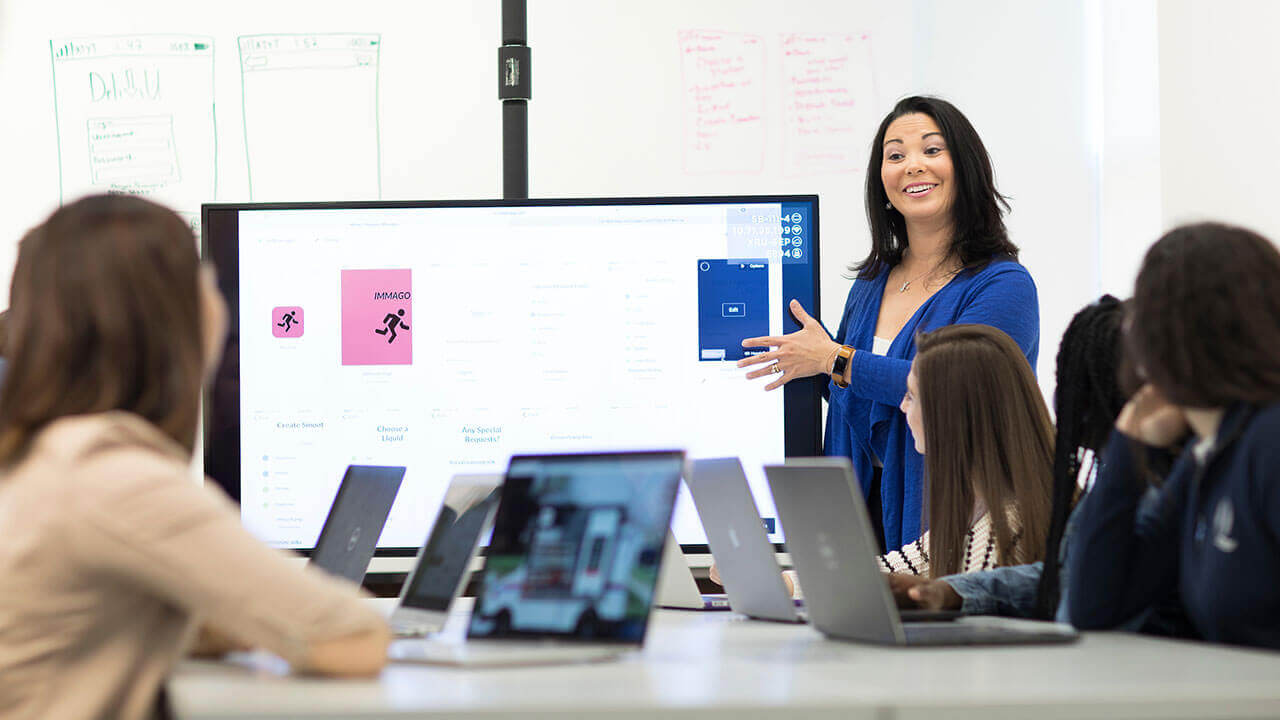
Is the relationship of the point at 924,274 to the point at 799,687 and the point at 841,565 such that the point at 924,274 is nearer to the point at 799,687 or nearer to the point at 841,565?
the point at 841,565

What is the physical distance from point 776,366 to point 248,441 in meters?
1.03

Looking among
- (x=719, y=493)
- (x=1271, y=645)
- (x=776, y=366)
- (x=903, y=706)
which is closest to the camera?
(x=903, y=706)

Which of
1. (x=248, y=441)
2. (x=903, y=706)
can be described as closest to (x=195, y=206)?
(x=248, y=441)

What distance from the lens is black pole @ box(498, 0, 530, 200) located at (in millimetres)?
2732

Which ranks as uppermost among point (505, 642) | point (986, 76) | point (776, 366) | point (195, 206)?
point (986, 76)

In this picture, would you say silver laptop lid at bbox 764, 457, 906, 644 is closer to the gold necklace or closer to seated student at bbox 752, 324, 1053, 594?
seated student at bbox 752, 324, 1053, 594

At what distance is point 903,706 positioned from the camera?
0.88 meters

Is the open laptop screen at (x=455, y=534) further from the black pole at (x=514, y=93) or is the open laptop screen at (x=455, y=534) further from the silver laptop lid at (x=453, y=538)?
the black pole at (x=514, y=93)

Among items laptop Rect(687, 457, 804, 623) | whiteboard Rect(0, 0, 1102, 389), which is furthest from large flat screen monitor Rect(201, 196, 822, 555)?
whiteboard Rect(0, 0, 1102, 389)

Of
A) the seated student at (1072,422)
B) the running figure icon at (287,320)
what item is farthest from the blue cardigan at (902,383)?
the running figure icon at (287,320)

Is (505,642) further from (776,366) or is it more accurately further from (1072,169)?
→ (1072,169)

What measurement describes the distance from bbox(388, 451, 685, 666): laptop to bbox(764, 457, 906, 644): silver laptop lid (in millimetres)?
168

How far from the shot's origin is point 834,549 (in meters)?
1.28

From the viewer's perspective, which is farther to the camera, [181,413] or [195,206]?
[195,206]
